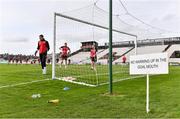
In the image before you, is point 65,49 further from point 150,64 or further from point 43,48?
point 150,64

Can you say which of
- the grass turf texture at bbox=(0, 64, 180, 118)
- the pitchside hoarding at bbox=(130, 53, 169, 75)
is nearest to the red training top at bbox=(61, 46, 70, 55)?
the grass turf texture at bbox=(0, 64, 180, 118)

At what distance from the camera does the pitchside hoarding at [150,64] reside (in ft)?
25.3

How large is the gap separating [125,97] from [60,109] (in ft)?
7.76

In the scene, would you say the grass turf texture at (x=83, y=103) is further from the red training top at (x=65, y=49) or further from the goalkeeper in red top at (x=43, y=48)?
the red training top at (x=65, y=49)

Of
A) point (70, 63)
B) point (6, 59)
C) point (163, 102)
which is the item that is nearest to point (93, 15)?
point (70, 63)

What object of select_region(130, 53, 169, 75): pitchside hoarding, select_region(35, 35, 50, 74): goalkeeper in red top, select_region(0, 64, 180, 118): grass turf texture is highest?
select_region(35, 35, 50, 74): goalkeeper in red top

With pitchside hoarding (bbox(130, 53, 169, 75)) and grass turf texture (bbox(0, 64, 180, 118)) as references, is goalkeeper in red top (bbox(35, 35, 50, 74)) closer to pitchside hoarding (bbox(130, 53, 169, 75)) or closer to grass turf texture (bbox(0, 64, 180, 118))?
grass turf texture (bbox(0, 64, 180, 118))

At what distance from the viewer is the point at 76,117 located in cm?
716

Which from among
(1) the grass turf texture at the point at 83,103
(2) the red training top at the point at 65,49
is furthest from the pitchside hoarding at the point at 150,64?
(2) the red training top at the point at 65,49

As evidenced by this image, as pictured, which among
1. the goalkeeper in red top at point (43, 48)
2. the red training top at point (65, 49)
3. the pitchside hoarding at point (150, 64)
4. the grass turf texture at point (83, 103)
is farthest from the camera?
the red training top at point (65, 49)

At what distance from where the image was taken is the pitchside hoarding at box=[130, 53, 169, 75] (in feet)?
25.3

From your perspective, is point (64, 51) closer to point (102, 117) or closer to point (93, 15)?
point (93, 15)

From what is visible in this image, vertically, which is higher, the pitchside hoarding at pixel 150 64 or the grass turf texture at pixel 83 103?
the pitchside hoarding at pixel 150 64

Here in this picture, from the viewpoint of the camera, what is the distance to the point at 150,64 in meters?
7.98
